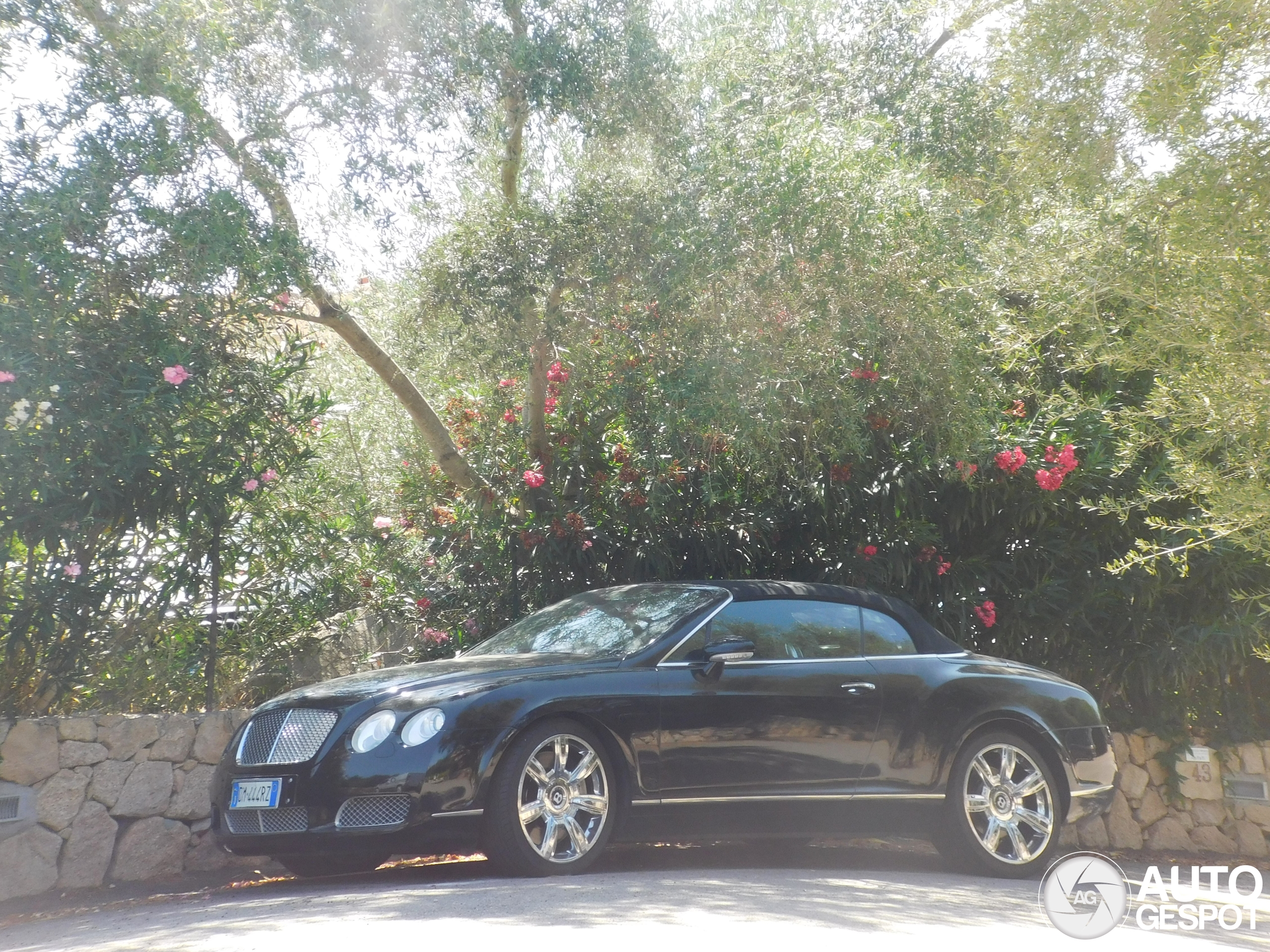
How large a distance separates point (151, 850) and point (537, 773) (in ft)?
8.46

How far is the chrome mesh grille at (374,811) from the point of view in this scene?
5.41m

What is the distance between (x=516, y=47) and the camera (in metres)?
8.12

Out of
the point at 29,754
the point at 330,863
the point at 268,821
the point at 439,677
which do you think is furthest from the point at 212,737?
the point at 439,677

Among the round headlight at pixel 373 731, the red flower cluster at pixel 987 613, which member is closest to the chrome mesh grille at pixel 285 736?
the round headlight at pixel 373 731

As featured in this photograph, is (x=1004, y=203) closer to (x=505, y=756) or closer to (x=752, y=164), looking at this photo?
(x=752, y=164)

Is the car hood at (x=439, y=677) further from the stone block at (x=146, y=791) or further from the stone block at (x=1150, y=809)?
the stone block at (x=1150, y=809)

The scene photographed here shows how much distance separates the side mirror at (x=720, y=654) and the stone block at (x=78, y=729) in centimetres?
336

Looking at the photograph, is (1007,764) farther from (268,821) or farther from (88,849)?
(88,849)

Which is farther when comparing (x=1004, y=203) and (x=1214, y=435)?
(x=1004, y=203)

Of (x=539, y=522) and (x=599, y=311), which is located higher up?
(x=599, y=311)

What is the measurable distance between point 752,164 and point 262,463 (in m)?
3.55

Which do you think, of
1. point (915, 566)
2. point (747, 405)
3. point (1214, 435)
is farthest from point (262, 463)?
point (1214, 435)

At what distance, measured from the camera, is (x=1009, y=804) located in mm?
7035

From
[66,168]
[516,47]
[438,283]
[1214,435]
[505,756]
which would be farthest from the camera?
[438,283]
